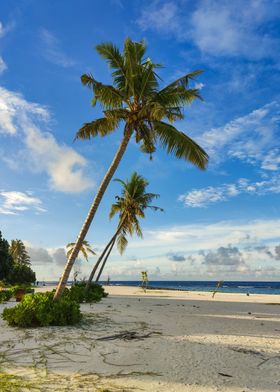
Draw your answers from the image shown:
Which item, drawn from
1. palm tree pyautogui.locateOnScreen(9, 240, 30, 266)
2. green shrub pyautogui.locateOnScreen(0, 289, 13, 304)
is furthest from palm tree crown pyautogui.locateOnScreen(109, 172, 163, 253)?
palm tree pyautogui.locateOnScreen(9, 240, 30, 266)

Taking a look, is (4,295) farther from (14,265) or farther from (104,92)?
(14,265)

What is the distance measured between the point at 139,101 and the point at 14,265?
4515 centimetres

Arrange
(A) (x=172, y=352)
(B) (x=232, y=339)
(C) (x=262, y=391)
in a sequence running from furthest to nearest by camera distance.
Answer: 1. (B) (x=232, y=339)
2. (A) (x=172, y=352)
3. (C) (x=262, y=391)

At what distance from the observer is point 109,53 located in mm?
13328

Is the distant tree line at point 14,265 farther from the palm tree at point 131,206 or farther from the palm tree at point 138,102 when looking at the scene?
the palm tree at point 138,102

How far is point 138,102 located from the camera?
12695 mm

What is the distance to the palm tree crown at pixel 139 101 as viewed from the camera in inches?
488

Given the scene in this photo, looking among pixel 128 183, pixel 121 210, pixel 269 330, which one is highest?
pixel 128 183

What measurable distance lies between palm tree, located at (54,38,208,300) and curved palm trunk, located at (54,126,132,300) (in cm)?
3

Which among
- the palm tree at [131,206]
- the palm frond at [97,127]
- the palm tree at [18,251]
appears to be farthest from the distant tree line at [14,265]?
the palm frond at [97,127]

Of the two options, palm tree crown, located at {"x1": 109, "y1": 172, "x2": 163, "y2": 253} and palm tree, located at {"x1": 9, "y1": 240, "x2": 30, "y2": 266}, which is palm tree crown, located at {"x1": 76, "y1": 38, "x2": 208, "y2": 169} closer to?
palm tree crown, located at {"x1": 109, "y1": 172, "x2": 163, "y2": 253}

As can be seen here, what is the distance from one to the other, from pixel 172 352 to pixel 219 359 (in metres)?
0.92

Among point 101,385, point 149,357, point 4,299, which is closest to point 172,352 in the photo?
point 149,357

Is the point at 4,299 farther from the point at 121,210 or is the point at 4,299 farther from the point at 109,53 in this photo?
the point at 109,53
